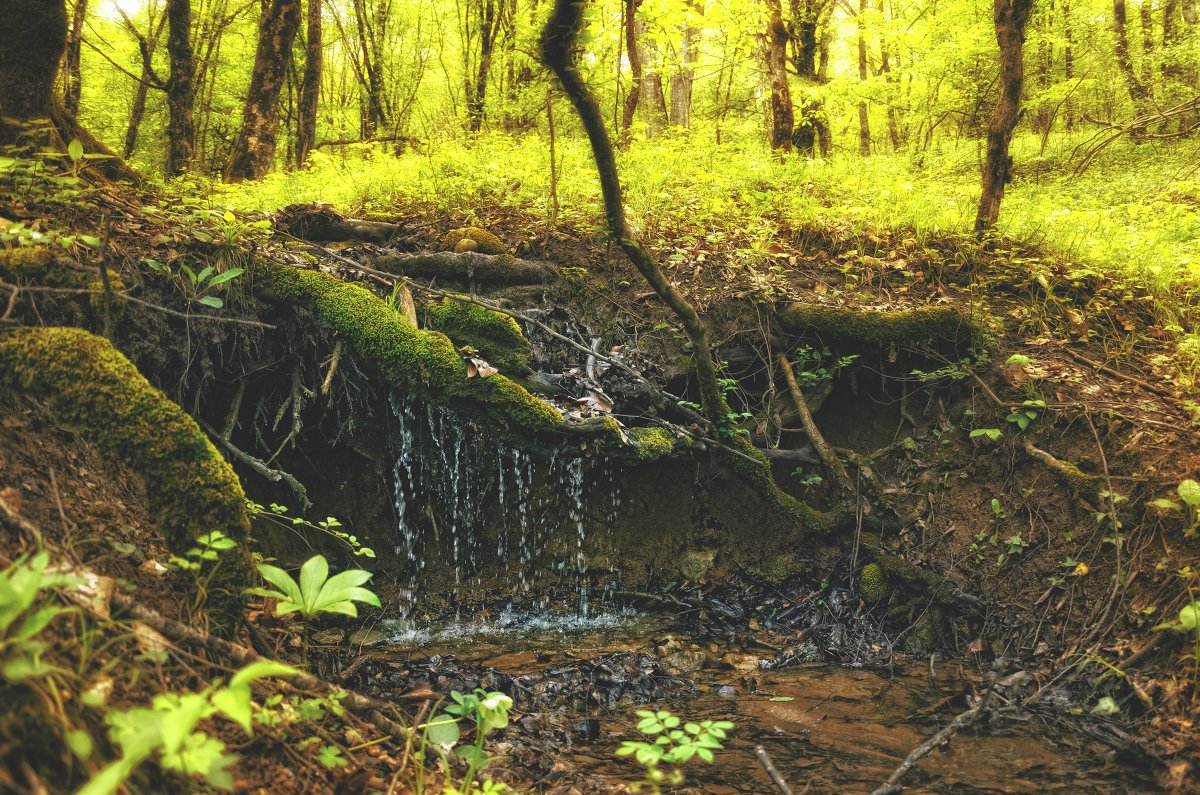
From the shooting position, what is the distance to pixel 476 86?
1337 centimetres

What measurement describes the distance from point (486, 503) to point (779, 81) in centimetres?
848

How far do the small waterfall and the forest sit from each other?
4cm

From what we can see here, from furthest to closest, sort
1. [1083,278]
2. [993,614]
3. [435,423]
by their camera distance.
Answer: [1083,278] → [435,423] → [993,614]

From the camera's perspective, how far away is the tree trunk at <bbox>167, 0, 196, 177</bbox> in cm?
905

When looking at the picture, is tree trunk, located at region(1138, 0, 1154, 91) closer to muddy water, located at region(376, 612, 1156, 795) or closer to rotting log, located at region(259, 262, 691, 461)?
muddy water, located at region(376, 612, 1156, 795)

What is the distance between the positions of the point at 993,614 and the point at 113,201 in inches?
288

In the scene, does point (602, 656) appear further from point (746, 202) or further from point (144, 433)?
point (746, 202)

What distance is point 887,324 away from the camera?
559 cm

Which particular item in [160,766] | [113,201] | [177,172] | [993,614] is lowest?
[993,614]

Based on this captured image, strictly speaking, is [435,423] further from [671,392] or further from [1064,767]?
[1064,767]

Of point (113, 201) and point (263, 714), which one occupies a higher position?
point (113, 201)

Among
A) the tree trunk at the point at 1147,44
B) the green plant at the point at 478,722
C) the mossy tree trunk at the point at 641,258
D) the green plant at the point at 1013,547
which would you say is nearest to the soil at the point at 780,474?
the green plant at the point at 1013,547

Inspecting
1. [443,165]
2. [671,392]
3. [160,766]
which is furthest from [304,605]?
[443,165]

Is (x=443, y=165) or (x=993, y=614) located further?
(x=443, y=165)
